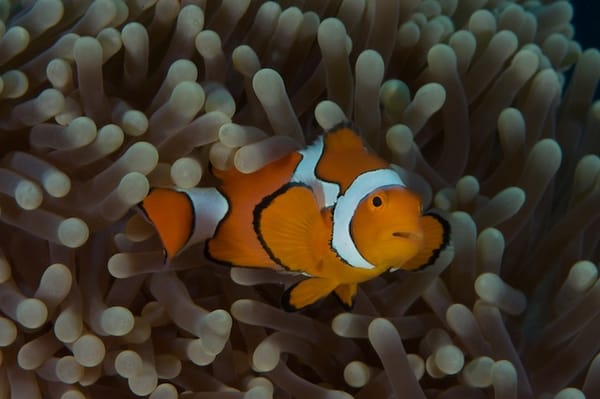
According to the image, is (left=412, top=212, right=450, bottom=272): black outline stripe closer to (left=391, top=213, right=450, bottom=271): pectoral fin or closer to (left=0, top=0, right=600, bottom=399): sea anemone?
(left=391, top=213, right=450, bottom=271): pectoral fin

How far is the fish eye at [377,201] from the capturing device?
2.97 ft

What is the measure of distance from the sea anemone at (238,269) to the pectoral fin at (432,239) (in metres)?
0.12

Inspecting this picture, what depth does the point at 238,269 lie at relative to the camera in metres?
1.08

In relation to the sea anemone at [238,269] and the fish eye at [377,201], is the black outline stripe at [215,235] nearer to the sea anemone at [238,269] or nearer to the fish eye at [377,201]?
the sea anemone at [238,269]

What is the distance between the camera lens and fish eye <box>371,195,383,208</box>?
91 cm

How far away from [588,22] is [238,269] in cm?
259

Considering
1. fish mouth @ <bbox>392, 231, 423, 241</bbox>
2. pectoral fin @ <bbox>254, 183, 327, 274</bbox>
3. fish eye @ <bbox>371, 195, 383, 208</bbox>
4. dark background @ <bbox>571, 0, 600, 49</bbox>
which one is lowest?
dark background @ <bbox>571, 0, 600, 49</bbox>

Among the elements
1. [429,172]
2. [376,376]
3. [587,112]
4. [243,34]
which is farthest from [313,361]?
[587,112]

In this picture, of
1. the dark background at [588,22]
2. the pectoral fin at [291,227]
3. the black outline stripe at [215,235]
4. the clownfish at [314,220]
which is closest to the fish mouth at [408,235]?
the clownfish at [314,220]

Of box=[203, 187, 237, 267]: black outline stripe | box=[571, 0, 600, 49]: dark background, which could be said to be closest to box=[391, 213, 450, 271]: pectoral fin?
box=[203, 187, 237, 267]: black outline stripe

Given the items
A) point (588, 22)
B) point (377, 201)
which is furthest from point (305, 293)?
point (588, 22)

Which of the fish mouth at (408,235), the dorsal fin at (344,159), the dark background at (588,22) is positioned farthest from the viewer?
the dark background at (588,22)

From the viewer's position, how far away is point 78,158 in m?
1.08

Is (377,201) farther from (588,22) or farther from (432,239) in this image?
(588,22)
